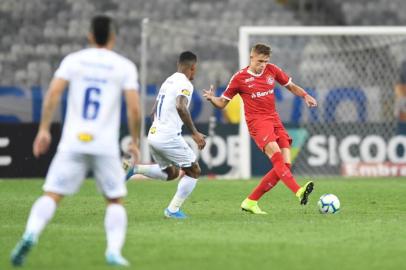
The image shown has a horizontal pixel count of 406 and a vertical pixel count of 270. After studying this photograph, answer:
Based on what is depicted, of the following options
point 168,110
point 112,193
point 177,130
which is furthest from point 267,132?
point 112,193

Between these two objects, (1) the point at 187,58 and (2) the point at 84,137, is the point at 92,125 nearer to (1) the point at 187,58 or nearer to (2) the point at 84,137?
(2) the point at 84,137

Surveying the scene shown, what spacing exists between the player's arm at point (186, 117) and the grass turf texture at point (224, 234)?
938mm

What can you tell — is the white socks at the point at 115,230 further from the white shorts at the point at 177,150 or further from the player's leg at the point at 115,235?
the white shorts at the point at 177,150

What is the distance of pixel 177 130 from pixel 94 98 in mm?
4564

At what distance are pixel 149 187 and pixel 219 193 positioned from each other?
2.23 metres

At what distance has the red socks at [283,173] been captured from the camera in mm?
13203

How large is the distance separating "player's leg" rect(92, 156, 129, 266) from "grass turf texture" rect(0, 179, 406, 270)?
0.85 feet

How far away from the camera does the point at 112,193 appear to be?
28.0 feet

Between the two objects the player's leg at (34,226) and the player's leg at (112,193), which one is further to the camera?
the player's leg at (112,193)

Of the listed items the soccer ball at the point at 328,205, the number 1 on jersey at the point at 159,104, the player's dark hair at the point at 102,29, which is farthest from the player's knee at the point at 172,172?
the player's dark hair at the point at 102,29

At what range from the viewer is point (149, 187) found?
18984 millimetres

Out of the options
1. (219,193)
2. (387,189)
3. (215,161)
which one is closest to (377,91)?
(215,161)

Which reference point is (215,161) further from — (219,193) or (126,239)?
(126,239)

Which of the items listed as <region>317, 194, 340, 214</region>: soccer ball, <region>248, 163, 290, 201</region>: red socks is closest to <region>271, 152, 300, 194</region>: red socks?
<region>248, 163, 290, 201</region>: red socks
